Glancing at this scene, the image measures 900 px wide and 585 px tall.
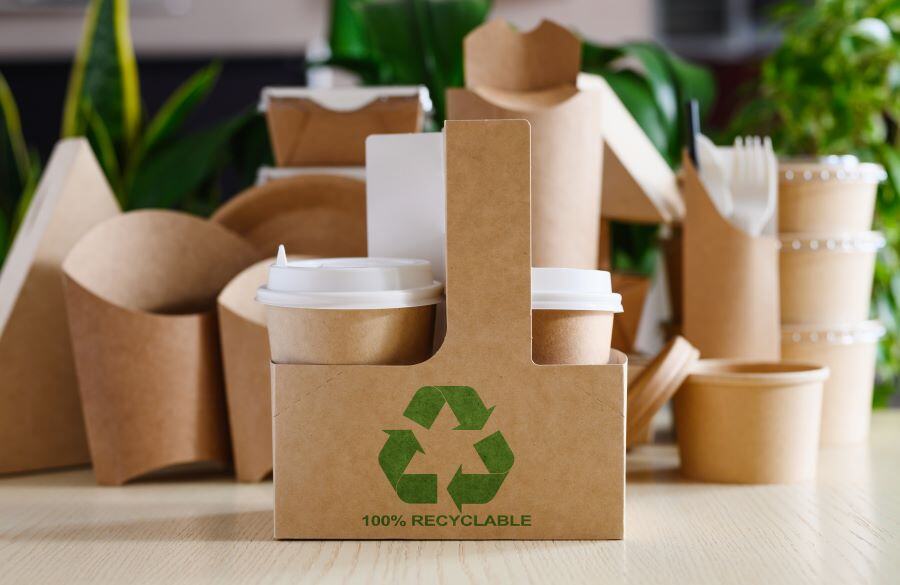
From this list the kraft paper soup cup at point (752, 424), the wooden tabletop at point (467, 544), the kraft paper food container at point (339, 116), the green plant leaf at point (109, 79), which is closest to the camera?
the wooden tabletop at point (467, 544)

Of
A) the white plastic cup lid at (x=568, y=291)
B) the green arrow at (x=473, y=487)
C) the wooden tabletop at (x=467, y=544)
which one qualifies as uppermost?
the white plastic cup lid at (x=568, y=291)

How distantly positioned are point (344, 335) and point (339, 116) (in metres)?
0.33

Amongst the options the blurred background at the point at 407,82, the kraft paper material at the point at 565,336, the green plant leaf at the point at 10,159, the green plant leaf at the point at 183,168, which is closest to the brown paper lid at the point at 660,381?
the kraft paper material at the point at 565,336

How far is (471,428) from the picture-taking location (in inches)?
23.5

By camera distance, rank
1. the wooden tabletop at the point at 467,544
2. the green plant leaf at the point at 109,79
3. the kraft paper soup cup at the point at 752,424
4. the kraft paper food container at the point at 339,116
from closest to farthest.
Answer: the wooden tabletop at the point at 467,544 → the kraft paper soup cup at the point at 752,424 → the kraft paper food container at the point at 339,116 → the green plant leaf at the point at 109,79

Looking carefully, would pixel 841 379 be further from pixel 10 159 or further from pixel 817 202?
pixel 10 159

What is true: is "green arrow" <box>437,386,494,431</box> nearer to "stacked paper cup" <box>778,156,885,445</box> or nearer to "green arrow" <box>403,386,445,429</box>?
"green arrow" <box>403,386,445,429</box>

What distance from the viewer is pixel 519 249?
1.92 ft

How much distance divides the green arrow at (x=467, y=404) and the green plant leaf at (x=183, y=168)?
69 centimetres

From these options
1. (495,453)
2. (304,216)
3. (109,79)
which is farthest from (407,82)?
(495,453)

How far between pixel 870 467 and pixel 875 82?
499mm

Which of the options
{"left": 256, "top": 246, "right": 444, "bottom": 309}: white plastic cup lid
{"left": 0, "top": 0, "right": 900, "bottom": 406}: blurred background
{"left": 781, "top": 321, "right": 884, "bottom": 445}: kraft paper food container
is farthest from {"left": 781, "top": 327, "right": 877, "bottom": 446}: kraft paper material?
{"left": 256, "top": 246, "right": 444, "bottom": 309}: white plastic cup lid

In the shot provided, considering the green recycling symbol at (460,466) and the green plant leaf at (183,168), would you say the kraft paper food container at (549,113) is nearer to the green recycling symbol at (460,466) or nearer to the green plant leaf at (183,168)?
the green recycling symbol at (460,466)

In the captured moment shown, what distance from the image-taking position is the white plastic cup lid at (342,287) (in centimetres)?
58
